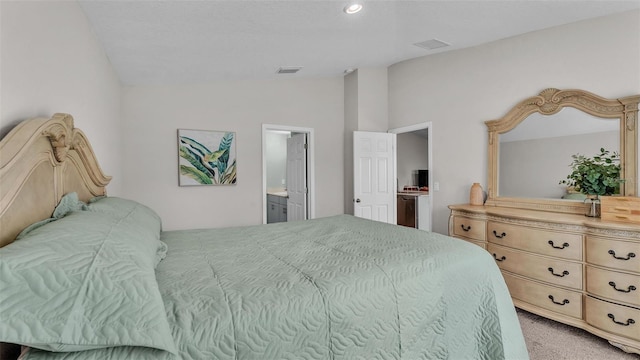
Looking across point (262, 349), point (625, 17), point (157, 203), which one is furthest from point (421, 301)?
point (157, 203)

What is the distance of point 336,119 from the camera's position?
495cm

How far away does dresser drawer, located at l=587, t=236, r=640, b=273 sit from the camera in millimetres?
2115

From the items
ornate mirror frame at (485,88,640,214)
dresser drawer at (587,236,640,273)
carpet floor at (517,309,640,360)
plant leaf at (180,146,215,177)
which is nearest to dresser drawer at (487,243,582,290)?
dresser drawer at (587,236,640,273)

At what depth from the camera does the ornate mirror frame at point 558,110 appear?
2.57m

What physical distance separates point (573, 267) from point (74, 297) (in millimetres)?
3127

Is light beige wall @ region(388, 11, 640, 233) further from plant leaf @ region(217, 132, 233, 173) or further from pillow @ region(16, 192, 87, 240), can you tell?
pillow @ region(16, 192, 87, 240)

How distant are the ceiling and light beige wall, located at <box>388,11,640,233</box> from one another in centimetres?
17

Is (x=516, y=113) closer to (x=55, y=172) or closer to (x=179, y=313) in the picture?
(x=179, y=313)

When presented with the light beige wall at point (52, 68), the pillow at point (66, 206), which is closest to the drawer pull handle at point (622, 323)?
the pillow at point (66, 206)

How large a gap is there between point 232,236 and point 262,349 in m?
1.27

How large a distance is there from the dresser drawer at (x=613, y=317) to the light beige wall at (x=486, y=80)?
1.61 metres

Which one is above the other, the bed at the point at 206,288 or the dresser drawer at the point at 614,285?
the bed at the point at 206,288

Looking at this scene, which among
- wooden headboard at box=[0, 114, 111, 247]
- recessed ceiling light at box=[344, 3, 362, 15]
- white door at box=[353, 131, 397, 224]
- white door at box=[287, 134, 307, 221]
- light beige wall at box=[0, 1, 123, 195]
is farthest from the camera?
white door at box=[287, 134, 307, 221]

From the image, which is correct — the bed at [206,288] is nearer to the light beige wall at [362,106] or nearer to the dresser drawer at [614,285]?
the dresser drawer at [614,285]
